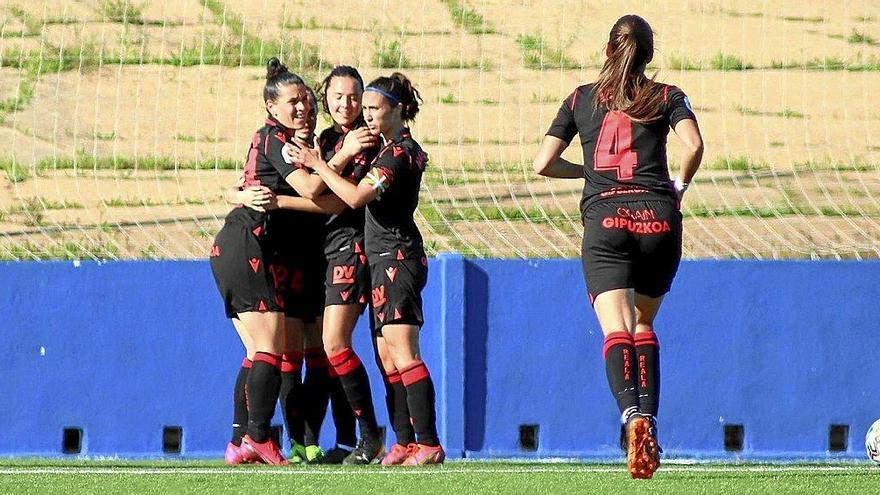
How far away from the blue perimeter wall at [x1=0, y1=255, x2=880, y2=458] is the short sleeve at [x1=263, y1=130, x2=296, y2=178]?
1234 mm

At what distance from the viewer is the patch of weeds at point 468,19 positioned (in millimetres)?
Answer: 13548

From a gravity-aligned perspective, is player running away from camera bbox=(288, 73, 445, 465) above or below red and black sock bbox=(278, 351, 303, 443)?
above

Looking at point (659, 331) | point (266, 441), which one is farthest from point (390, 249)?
point (659, 331)

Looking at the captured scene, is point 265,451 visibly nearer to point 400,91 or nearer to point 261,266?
point 261,266

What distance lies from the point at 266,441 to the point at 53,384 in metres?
1.62

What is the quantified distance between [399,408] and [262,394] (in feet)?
1.91

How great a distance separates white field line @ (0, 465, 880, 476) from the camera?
20.5 feet

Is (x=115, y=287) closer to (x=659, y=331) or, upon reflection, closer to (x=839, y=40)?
(x=659, y=331)

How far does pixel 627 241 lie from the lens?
19.2ft

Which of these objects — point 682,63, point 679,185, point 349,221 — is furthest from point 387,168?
point 682,63

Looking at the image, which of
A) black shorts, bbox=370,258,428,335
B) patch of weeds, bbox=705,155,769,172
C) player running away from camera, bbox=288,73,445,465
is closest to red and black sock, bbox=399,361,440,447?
player running away from camera, bbox=288,73,445,465

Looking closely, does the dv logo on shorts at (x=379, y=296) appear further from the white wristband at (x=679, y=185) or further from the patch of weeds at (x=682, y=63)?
the patch of weeds at (x=682, y=63)

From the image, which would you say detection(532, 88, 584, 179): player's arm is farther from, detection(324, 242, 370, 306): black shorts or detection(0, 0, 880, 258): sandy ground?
detection(0, 0, 880, 258): sandy ground

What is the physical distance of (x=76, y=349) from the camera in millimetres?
8141
